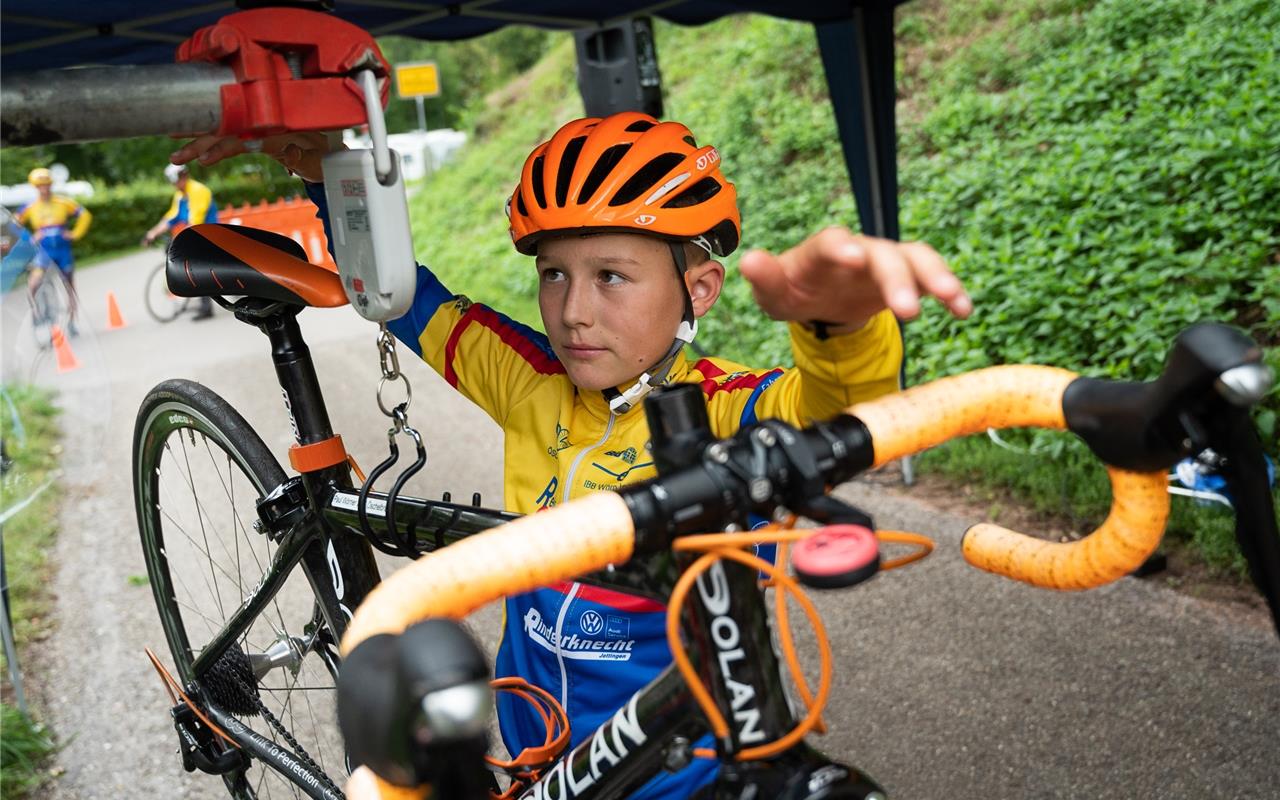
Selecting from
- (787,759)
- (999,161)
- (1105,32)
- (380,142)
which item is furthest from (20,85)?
(1105,32)

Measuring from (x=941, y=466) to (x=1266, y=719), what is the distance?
2324 millimetres

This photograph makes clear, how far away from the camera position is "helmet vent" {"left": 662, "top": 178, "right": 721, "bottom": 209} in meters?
1.96

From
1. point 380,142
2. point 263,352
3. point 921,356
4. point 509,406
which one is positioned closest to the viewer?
point 380,142

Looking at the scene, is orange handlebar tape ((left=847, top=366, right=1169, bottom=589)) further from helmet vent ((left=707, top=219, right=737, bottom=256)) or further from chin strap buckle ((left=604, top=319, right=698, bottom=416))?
helmet vent ((left=707, top=219, right=737, bottom=256))

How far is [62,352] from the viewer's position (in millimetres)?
9023

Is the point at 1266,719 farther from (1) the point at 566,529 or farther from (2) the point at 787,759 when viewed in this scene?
(1) the point at 566,529

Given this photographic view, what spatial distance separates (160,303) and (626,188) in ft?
44.5

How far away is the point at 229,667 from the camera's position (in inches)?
105

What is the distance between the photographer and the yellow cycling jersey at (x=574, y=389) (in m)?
1.48

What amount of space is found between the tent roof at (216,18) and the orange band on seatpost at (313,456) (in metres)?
1.30

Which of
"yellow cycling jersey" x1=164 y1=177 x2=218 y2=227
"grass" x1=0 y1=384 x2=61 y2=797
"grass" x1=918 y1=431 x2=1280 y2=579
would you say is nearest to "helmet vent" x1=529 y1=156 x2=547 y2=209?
"grass" x1=0 y1=384 x2=61 y2=797

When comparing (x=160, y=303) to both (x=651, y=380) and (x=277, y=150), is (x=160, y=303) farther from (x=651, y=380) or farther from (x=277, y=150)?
(x=651, y=380)

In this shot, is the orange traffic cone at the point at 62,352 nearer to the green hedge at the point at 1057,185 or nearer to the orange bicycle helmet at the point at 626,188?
the green hedge at the point at 1057,185

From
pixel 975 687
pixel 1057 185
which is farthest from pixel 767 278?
pixel 1057 185
